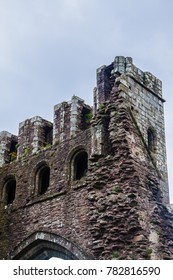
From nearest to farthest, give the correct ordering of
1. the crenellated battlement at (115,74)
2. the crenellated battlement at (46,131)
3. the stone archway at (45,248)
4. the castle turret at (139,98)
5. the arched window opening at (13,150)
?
the stone archway at (45,248) < the castle turret at (139,98) < the crenellated battlement at (115,74) < the crenellated battlement at (46,131) < the arched window opening at (13,150)

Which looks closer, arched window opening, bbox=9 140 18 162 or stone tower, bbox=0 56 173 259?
stone tower, bbox=0 56 173 259

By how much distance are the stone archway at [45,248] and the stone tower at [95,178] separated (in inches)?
1.0

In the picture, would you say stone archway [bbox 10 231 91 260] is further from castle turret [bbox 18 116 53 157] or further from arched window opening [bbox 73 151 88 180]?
castle turret [bbox 18 116 53 157]

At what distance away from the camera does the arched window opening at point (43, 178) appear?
1582 centimetres

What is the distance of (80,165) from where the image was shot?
14945 mm

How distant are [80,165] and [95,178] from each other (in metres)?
2.19

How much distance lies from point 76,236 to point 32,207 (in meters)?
2.23

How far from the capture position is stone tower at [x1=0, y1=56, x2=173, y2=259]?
476 inches

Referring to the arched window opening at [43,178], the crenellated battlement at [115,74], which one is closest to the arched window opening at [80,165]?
the arched window opening at [43,178]

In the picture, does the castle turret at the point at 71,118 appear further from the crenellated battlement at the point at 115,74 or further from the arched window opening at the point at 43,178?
the crenellated battlement at the point at 115,74

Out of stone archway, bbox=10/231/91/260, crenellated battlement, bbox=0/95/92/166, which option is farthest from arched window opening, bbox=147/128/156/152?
stone archway, bbox=10/231/91/260

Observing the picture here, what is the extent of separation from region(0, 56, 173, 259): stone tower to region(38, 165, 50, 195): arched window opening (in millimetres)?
27

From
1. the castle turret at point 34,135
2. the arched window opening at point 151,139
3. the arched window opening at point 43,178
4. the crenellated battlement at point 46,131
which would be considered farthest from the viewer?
the castle turret at point 34,135
